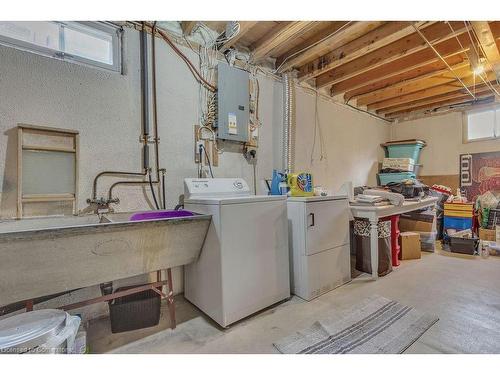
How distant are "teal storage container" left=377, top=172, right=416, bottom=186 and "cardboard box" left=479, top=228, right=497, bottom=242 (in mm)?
1316

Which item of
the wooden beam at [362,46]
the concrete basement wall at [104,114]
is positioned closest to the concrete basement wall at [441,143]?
the wooden beam at [362,46]

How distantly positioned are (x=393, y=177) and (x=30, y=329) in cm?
517

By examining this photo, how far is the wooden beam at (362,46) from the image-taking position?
2307 mm

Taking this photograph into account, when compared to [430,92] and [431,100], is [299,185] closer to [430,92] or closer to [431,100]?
[430,92]

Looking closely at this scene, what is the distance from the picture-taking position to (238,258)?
180 centimetres

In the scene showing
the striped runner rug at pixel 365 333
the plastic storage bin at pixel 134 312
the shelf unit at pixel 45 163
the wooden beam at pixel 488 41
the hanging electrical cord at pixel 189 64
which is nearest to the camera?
the striped runner rug at pixel 365 333

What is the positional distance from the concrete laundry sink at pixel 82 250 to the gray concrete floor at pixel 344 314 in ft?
1.67

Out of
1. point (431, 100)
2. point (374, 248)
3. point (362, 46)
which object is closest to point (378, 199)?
point (374, 248)

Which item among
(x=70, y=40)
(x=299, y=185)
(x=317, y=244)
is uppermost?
(x=70, y=40)

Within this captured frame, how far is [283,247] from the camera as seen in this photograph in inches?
82.6

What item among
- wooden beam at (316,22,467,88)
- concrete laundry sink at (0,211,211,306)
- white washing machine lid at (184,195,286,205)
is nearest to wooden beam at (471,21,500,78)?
wooden beam at (316,22,467,88)

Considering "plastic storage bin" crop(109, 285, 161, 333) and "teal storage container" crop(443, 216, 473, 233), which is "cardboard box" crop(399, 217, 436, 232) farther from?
"plastic storage bin" crop(109, 285, 161, 333)

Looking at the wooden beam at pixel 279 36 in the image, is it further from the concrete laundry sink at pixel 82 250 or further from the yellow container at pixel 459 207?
the yellow container at pixel 459 207
